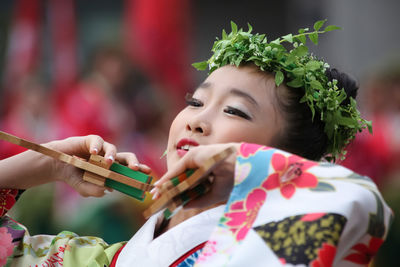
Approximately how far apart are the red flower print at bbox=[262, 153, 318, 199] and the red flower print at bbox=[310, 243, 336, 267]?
0.15 meters

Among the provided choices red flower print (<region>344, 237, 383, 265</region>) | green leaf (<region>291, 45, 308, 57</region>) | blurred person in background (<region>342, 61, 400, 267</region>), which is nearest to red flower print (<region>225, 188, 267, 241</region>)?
Result: red flower print (<region>344, 237, 383, 265</region>)

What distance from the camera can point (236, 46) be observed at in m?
1.86

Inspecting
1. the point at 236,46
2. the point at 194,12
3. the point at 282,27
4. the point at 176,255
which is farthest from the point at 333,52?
the point at 176,255

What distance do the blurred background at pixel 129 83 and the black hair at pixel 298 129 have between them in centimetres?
187

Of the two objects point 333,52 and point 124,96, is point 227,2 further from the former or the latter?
point 124,96

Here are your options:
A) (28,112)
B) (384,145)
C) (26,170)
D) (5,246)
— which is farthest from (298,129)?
(28,112)

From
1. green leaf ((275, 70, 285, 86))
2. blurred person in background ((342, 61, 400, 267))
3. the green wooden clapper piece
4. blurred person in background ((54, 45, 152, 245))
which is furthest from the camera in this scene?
blurred person in background ((342, 61, 400, 267))

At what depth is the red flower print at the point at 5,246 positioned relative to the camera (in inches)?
68.6

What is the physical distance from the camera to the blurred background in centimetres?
368

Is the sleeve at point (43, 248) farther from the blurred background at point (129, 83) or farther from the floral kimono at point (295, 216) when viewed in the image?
the blurred background at point (129, 83)

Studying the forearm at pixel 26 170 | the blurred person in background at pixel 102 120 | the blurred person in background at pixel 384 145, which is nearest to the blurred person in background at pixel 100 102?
the blurred person in background at pixel 102 120

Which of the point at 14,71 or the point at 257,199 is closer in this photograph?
the point at 257,199

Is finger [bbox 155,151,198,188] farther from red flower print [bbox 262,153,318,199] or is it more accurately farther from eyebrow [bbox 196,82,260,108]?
eyebrow [bbox 196,82,260,108]

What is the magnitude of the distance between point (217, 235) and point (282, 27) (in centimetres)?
654
